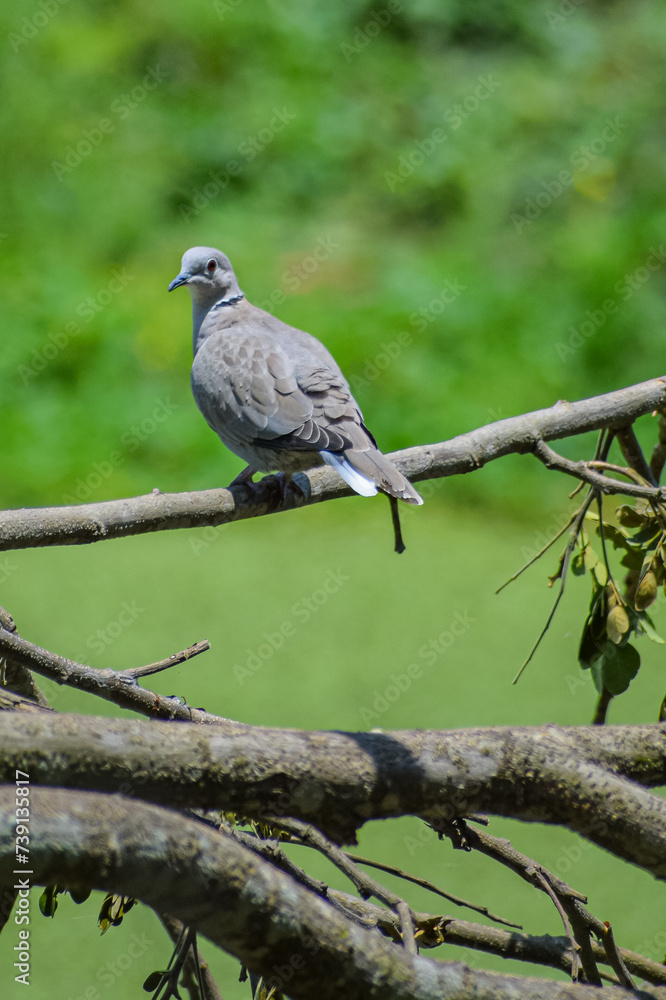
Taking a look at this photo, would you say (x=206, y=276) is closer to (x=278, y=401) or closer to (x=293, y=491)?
(x=278, y=401)

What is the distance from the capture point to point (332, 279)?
3.44 m

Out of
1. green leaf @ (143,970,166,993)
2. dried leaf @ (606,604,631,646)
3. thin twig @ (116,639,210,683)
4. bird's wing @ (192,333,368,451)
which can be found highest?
bird's wing @ (192,333,368,451)

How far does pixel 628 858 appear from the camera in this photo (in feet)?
2.22

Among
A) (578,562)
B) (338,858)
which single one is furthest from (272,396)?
(338,858)

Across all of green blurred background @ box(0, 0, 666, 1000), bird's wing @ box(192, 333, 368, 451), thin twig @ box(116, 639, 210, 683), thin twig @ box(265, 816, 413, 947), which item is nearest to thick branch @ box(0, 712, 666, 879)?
thin twig @ box(265, 816, 413, 947)

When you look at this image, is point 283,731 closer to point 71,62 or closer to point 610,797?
point 610,797

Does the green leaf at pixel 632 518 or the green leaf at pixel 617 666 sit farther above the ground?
the green leaf at pixel 632 518

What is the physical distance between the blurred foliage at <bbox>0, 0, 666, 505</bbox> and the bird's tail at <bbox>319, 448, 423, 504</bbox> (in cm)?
182

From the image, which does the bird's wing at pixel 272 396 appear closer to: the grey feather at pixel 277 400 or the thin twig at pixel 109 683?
the grey feather at pixel 277 400

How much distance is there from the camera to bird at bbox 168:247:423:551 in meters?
1.25

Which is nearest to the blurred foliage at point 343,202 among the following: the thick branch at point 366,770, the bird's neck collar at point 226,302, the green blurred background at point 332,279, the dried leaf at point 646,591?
the green blurred background at point 332,279

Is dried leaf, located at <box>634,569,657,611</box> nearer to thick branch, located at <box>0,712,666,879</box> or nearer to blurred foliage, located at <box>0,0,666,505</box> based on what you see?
thick branch, located at <box>0,712,666,879</box>

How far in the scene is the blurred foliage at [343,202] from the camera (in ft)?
10.4

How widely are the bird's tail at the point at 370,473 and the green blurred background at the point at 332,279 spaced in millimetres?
1136
